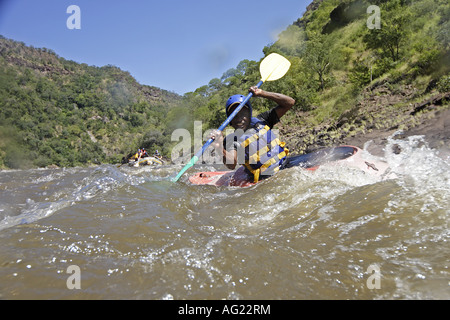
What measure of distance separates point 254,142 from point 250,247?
2.04 m

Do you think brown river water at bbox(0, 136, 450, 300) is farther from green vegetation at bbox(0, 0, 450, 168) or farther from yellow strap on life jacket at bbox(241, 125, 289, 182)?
green vegetation at bbox(0, 0, 450, 168)

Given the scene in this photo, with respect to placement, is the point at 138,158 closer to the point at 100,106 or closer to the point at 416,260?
the point at 416,260

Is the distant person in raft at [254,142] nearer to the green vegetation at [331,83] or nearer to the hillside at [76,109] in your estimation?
the green vegetation at [331,83]

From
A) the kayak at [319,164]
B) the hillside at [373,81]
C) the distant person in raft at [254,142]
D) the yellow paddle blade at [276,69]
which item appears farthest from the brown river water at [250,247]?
the hillside at [373,81]

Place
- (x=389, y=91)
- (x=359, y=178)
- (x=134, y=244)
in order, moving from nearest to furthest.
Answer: (x=134, y=244) < (x=359, y=178) < (x=389, y=91)

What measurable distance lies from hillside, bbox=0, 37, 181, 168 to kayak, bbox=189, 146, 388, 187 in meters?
33.4

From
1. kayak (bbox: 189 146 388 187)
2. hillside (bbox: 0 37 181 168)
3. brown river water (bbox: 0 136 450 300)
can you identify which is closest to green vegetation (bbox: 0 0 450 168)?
hillside (bbox: 0 37 181 168)

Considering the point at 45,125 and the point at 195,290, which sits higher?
the point at 45,125

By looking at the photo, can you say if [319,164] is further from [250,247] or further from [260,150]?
[250,247]

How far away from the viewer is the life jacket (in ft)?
11.2

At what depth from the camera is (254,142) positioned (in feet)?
11.2
